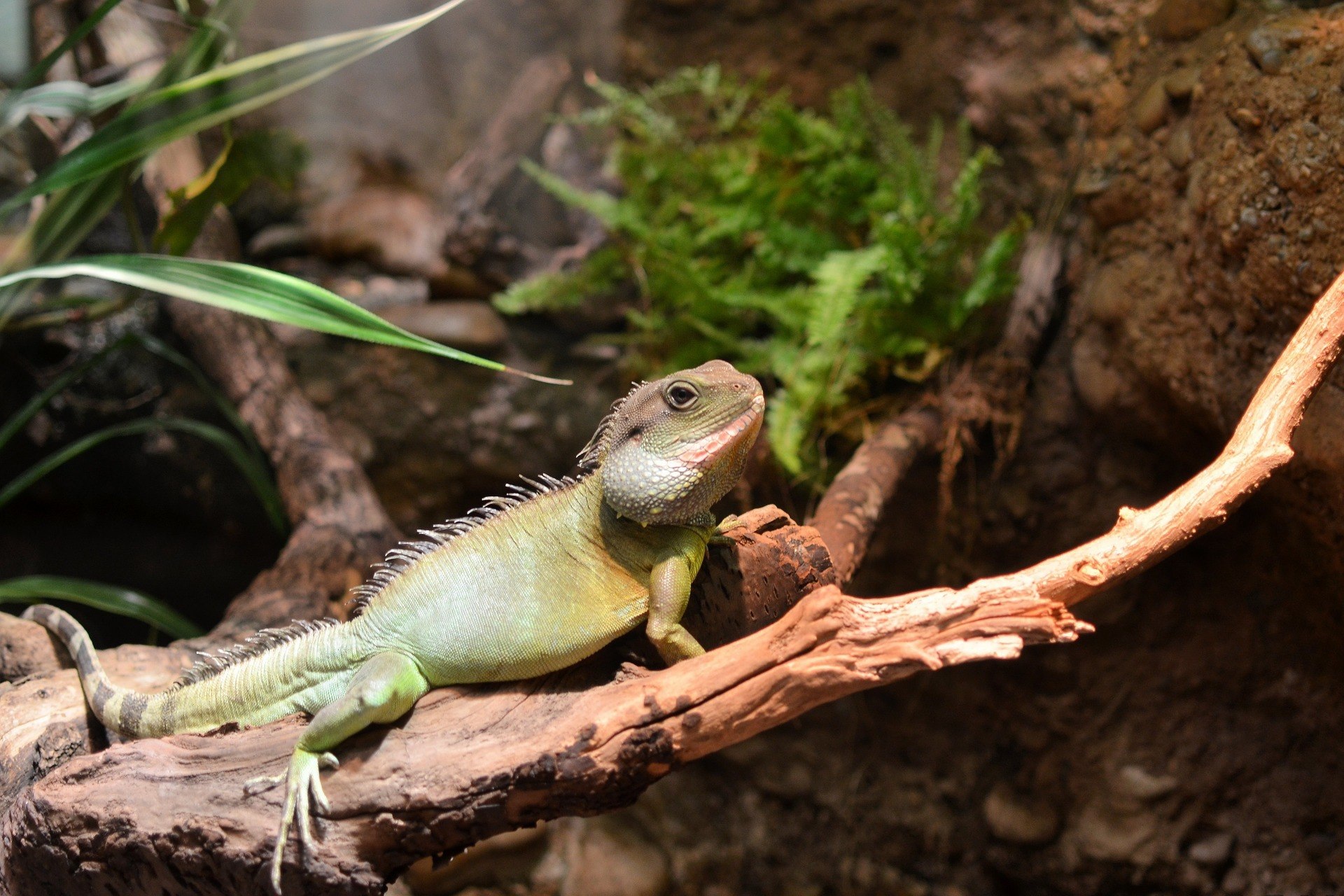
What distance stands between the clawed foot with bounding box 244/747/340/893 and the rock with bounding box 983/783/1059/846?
183 inches

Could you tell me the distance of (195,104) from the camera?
4.21m

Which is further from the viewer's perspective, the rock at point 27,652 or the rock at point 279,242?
the rock at point 279,242

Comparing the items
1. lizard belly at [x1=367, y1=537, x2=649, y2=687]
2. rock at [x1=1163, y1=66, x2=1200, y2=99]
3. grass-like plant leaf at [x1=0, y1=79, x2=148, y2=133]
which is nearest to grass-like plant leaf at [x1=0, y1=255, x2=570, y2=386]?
lizard belly at [x1=367, y1=537, x2=649, y2=687]

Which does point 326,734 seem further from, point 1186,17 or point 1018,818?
point 1186,17

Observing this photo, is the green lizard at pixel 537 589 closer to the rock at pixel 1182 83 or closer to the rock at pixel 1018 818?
the rock at pixel 1182 83

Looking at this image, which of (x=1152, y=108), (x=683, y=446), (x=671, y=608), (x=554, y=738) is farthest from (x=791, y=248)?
(x=554, y=738)

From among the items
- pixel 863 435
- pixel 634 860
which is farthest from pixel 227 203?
pixel 634 860

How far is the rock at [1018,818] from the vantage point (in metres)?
5.43

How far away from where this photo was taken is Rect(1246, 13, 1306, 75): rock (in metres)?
3.57

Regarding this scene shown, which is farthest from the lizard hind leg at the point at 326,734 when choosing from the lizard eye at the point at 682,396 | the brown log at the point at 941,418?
the brown log at the point at 941,418

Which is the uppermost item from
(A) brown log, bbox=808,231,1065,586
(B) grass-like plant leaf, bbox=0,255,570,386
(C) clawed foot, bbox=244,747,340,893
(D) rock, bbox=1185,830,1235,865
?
(B) grass-like plant leaf, bbox=0,255,570,386

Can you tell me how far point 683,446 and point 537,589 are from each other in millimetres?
721

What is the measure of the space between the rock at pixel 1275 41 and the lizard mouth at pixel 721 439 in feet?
9.42

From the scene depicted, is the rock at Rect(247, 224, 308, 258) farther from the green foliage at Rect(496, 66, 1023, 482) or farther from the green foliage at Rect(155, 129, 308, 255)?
the green foliage at Rect(496, 66, 1023, 482)
